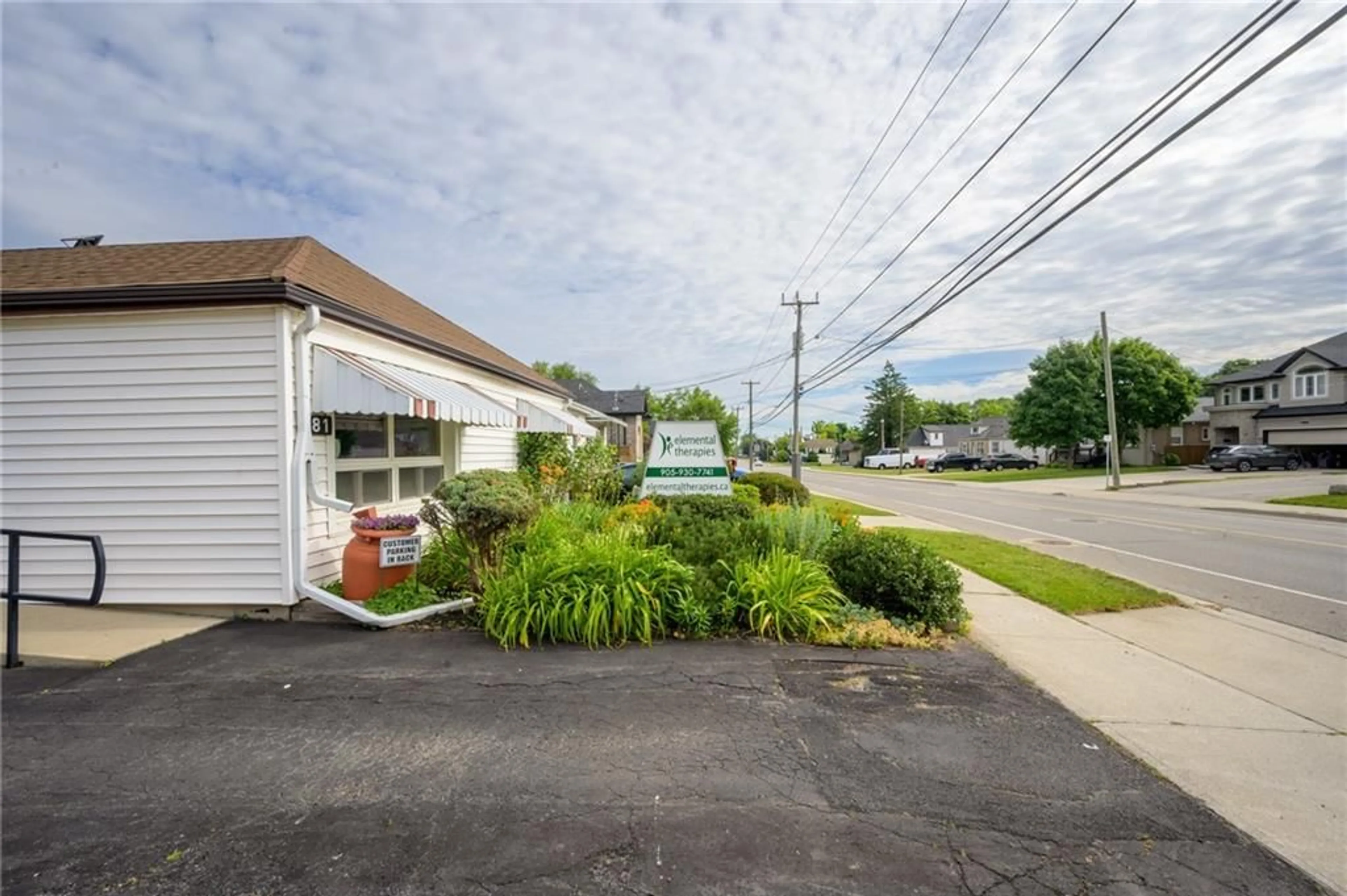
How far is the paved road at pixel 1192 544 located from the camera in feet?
26.0

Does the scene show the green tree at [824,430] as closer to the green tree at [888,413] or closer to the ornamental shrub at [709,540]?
the green tree at [888,413]

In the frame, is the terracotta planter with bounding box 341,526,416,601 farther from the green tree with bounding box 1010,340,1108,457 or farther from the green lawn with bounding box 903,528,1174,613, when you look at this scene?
the green tree with bounding box 1010,340,1108,457

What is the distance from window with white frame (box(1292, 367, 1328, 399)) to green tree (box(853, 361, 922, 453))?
46.7 m

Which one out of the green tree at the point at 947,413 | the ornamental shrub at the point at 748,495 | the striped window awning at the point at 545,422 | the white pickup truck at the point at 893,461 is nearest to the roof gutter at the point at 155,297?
the striped window awning at the point at 545,422

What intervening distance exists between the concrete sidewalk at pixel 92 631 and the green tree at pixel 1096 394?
5005 cm

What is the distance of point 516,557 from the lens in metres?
6.76

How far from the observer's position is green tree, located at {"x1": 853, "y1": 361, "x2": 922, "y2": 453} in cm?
8875

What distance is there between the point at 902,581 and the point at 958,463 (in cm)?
5179

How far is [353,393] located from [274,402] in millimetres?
704

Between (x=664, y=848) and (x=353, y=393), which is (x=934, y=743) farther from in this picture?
(x=353, y=393)

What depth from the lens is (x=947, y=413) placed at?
11331 cm

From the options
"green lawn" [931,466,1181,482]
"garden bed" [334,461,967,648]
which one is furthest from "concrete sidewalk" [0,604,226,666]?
"green lawn" [931,466,1181,482]

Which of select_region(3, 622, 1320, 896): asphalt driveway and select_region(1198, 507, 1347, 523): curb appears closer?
select_region(3, 622, 1320, 896): asphalt driveway

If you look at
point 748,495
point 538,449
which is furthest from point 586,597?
point 538,449
